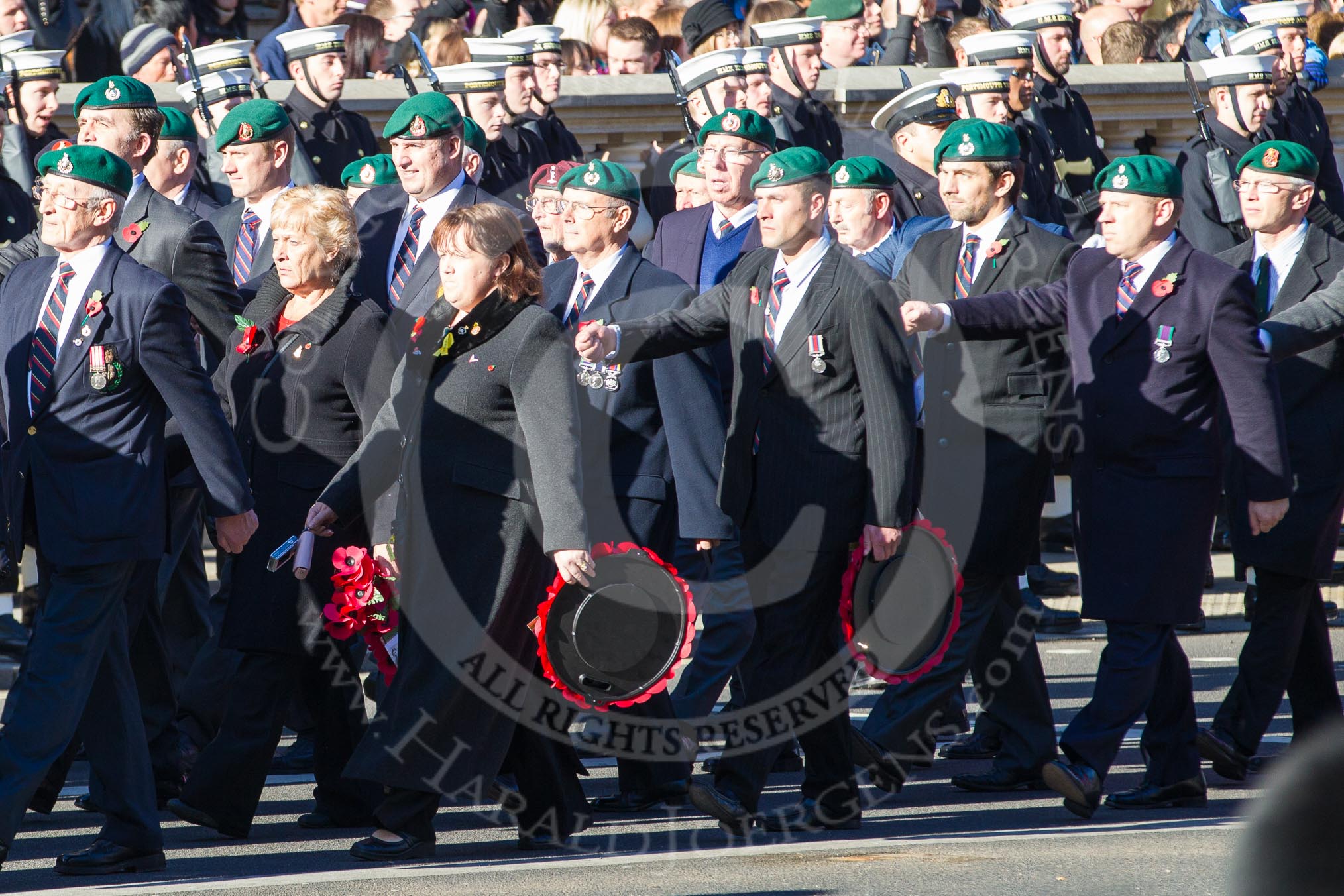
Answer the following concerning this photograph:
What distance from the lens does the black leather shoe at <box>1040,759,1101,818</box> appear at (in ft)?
18.6

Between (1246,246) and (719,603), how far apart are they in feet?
7.58

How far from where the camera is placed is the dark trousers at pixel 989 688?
6090mm

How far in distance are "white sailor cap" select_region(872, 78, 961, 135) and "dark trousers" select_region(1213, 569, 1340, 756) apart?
9.58ft

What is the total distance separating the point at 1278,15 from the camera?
39.6 feet

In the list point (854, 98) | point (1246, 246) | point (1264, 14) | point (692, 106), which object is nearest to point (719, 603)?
point (1246, 246)

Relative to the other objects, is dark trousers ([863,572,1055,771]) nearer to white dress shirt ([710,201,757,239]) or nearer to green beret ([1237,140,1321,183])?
green beret ([1237,140,1321,183])

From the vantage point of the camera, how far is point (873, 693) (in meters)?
8.09

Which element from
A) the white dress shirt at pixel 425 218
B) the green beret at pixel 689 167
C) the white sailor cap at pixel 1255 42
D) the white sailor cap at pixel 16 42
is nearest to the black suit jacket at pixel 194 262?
the white dress shirt at pixel 425 218

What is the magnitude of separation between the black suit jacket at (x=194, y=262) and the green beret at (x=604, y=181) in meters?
1.18

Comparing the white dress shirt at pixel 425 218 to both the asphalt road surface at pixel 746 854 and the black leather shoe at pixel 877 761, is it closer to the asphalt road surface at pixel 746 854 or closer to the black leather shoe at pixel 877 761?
the asphalt road surface at pixel 746 854

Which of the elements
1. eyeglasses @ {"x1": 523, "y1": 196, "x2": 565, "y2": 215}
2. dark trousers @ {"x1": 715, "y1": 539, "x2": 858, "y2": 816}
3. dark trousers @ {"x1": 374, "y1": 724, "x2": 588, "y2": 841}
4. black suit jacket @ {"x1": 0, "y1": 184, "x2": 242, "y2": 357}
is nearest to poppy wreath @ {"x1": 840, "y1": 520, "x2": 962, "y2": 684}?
dark trousers @ {"x1": 715, "y1": 539, "x2": 858, "y2": 816}

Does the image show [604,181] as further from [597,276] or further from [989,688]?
[989,688]

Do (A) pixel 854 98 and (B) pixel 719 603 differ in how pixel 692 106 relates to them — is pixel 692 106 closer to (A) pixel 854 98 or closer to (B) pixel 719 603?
(A) pixel 854 98

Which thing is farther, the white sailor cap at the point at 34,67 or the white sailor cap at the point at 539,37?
the white sailor cap at the point at 539,37
